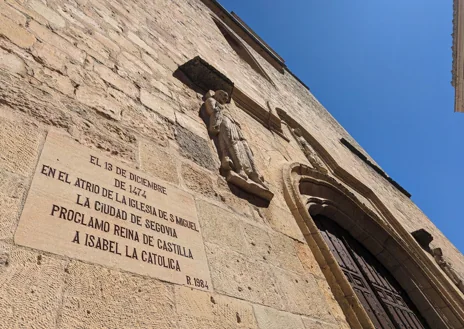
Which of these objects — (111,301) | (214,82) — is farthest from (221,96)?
(111,301)

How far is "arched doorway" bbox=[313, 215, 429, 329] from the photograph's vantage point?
11.8ft

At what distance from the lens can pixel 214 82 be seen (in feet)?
12.0

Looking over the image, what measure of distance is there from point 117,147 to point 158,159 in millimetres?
273

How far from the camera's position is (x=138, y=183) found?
1.86 metres

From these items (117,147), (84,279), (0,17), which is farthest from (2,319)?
(0,17)

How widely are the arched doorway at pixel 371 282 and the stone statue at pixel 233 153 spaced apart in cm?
162

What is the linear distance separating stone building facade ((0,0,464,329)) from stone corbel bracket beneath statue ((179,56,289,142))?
0.02 metres

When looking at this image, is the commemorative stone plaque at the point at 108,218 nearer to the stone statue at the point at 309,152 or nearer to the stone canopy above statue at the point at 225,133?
the stone canopy above statue at the point at 225,133

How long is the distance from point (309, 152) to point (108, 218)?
3.97m

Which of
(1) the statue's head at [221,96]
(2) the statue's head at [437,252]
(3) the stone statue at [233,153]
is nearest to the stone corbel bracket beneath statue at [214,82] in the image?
(1) the statue's head at [221,96]

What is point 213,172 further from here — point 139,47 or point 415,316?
point 415,316

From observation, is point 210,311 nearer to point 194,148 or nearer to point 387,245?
point 194,148

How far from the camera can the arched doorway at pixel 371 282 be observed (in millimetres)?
3586

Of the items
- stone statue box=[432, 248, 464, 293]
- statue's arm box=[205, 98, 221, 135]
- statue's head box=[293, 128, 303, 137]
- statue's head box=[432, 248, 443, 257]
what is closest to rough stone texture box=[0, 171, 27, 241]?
statue's arm box=[205, 98, 221, 135]
